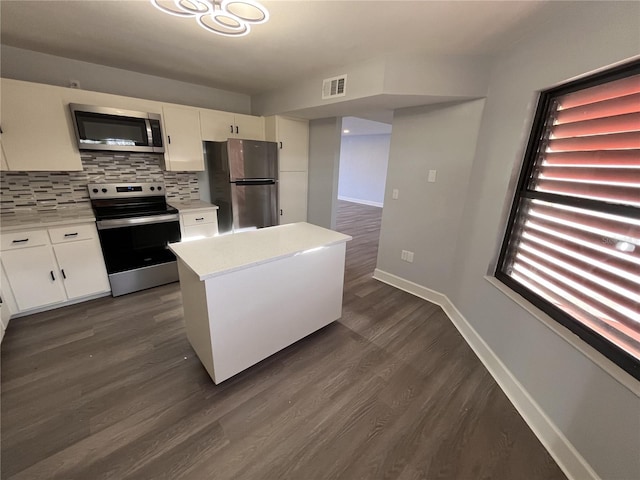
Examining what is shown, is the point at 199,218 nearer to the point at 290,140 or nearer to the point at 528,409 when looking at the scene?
the point at 290,140

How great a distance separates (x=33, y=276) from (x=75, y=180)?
1.05m

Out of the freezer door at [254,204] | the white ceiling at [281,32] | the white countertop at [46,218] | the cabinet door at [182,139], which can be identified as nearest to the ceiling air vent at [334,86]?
the white ceiling at [281,32]

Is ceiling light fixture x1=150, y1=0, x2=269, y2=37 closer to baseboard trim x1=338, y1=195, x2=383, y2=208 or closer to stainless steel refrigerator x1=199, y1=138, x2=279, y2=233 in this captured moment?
stainless steel refrigerator x1=199, y1=138, x2=279, y2=233

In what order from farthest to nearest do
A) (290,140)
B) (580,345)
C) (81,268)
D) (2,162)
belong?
(290,140) → (81,268) → (2,162) → (580,345)

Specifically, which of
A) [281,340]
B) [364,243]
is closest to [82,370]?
[281,340]

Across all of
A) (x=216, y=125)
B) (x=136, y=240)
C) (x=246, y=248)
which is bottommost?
(x=136, y=240)

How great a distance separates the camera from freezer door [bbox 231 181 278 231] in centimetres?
328

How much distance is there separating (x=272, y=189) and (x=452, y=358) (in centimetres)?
286

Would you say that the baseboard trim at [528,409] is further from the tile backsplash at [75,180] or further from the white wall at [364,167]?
the white wall at [364,167]

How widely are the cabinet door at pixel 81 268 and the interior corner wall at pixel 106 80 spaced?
169 cm

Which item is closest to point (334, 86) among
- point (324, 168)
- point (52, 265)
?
point (324, 168)

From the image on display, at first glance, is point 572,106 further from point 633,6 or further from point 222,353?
point 222,353

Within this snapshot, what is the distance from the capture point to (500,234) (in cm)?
197

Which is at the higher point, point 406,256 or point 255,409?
point 406,256
